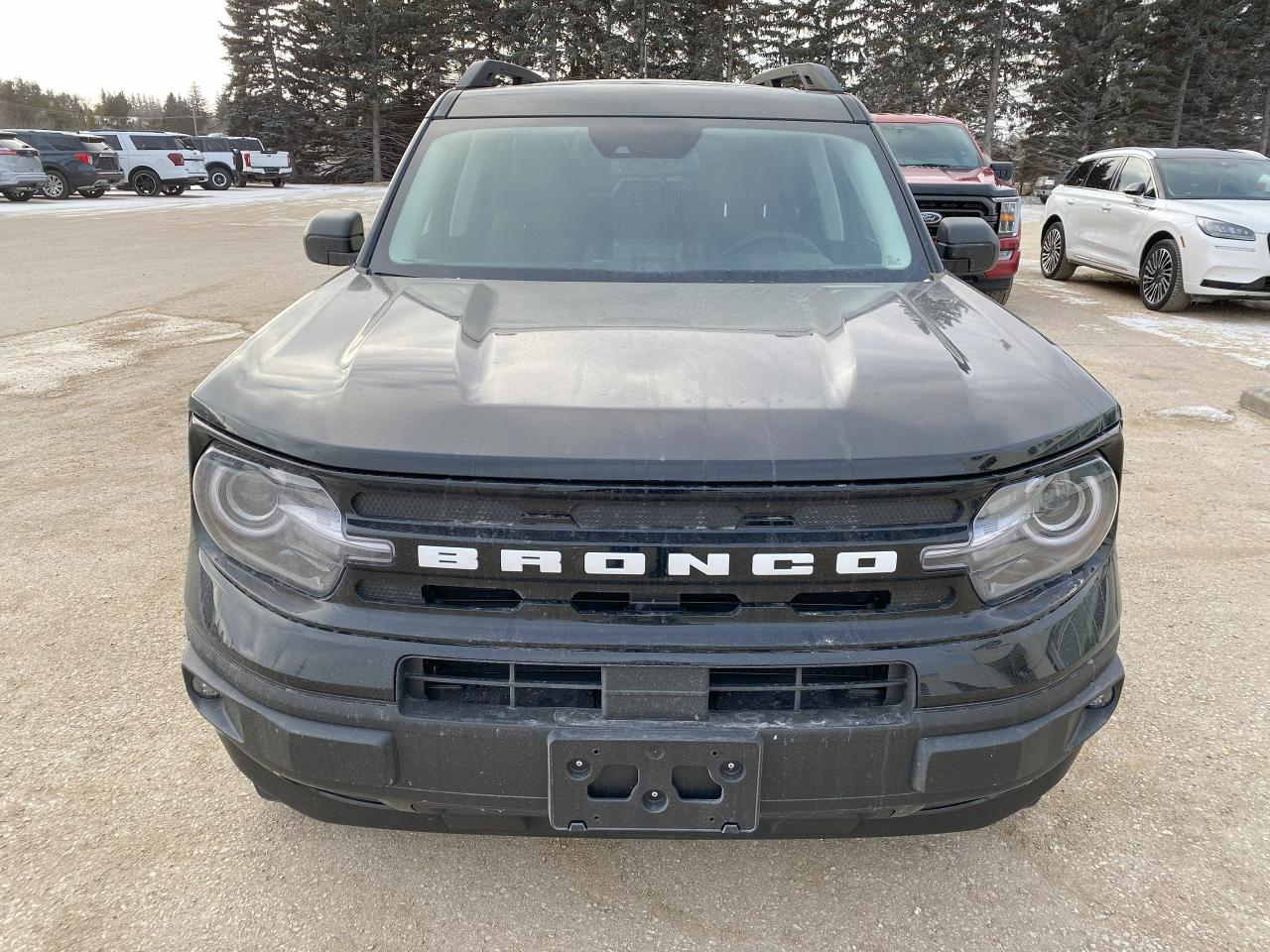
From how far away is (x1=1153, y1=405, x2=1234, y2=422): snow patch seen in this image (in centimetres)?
604

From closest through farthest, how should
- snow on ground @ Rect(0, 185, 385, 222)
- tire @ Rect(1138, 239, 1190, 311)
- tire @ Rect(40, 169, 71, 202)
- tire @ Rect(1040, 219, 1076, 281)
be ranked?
tire @ Rect(1138, 239, 1190, 311) < tire @ Rect(1040, 219, 1076, 281) < snow on ground @ Rect(0, 185, 385, 222) < tire @ Rect(40, 169, 71, 202)

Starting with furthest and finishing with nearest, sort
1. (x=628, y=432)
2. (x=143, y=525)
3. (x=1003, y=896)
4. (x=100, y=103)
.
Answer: (x=100, y=103) < (x=143, y=525) < (x=1003, y=896) < (x=628, y=432)

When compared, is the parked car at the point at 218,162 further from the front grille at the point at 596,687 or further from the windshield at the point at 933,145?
the front grille at the point at 596,687

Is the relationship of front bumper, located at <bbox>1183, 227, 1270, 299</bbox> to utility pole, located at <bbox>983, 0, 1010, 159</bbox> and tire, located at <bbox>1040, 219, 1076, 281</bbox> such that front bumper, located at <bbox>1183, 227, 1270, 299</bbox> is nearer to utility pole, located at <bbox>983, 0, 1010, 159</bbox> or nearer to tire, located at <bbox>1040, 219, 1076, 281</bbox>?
tire, located at <bbox>1040, 219, 1076, 281</bbox>

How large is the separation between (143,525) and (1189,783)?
13.1ft

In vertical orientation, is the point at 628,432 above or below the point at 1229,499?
above

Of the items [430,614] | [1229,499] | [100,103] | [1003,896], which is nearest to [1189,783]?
[1003,896]

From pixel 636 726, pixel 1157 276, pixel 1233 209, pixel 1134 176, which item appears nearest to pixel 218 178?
pixel 1134 176

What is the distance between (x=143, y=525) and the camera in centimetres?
409

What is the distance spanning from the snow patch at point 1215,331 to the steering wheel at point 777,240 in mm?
6666

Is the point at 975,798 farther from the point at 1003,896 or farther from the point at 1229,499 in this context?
the point at 1229,499

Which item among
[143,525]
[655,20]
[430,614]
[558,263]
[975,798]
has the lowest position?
[143,525]

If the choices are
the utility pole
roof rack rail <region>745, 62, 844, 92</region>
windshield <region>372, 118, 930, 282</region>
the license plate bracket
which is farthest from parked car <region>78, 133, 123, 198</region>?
the utility pole

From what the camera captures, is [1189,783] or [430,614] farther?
[1189,783]
